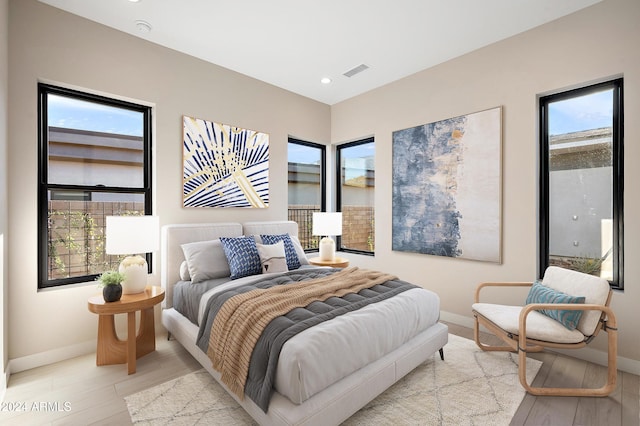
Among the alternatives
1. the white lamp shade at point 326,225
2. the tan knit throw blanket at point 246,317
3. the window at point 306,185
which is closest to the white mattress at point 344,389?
the tan knit throw blanket at point 246,317

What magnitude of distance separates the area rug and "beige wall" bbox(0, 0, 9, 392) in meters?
1.10

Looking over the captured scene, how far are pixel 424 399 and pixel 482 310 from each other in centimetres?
98

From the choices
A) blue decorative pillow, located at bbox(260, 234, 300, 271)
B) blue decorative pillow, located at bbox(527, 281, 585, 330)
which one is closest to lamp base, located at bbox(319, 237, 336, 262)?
blue decorative pillow, located at bbox(260, 234, 300, 271)

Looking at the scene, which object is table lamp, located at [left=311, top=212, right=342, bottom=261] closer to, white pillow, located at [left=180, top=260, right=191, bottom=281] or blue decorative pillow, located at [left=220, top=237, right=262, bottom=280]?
blue decorative pillow, located at [left=220, top=237, right=262, bottom=280]

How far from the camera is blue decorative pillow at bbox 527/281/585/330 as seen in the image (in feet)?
7.35

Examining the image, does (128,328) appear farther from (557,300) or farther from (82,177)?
(557,300)

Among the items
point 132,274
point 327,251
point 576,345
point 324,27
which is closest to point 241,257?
point 132,274

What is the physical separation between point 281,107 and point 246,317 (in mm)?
3281

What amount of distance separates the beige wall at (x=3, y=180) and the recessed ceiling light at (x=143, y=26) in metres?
0.90

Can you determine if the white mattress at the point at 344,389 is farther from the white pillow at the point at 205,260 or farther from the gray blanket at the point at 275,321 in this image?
the white pillow at the point at 205,260

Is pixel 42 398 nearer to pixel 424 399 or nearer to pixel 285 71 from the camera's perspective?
pixel 424 399

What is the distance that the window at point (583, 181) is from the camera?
2.65 meters

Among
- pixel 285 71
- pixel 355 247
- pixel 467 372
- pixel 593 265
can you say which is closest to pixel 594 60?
pixel 593 265

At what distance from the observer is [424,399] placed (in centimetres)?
210
